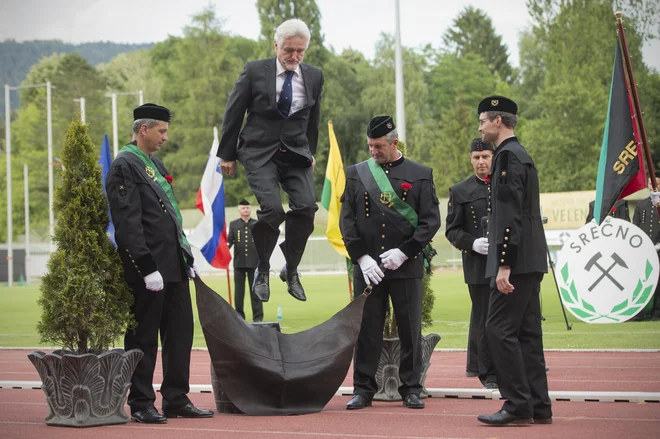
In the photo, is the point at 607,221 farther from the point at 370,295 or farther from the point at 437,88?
the point at 437,88

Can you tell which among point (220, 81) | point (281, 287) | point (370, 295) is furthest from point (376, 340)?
point (220, 81)

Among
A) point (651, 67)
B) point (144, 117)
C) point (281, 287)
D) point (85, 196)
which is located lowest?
point (281, 287)

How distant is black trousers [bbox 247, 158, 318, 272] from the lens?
24.3 feet

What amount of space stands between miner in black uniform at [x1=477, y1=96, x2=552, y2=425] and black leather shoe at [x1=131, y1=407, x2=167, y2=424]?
7.35ft

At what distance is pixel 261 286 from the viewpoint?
7.67 m

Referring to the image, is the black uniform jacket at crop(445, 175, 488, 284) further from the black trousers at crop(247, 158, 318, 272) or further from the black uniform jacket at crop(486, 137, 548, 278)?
the black uniform jacket at crop(486, 137, 548, 278)

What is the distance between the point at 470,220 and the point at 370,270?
2.09m

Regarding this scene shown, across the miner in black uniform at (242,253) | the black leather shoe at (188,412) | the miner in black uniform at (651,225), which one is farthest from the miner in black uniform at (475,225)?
the miner in black uniform at (242,253)

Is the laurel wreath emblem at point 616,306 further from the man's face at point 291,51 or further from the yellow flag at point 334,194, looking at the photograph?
the man's face at point 291,51

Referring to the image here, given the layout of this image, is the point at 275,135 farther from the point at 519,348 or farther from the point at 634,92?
the point at 634,92

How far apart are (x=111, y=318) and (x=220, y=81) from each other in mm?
59057

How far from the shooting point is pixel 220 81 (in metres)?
65.1

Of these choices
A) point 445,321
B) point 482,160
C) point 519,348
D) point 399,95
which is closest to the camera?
point 519,348

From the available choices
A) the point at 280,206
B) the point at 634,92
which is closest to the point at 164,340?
the point at 280,206
